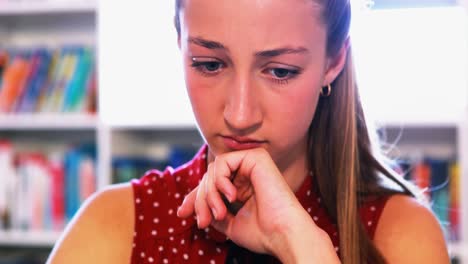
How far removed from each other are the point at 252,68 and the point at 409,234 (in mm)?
416

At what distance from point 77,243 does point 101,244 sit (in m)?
0.04

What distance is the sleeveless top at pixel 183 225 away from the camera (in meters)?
1.20

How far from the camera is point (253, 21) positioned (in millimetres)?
979

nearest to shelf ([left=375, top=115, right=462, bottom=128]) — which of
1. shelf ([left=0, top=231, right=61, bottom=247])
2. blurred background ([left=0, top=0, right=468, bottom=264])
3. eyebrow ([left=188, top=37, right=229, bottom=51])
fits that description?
blurred background ([left=0, top=0, right=468, bottom=264])

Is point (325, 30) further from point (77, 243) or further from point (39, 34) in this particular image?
point (39, 34)

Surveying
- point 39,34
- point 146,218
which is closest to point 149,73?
point 39,34

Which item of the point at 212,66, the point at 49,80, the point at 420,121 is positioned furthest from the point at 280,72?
the point at 49,80

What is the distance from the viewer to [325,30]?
1.06 m

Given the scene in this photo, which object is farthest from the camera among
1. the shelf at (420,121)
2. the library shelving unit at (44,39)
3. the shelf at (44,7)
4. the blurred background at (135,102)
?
the library shelving unit at (44,39)

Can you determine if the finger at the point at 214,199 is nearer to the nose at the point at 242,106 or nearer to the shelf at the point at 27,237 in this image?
the nose at the point at 242,106

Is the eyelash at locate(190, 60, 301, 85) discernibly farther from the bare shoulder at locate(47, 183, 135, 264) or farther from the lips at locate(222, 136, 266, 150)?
the bare shoulder at locate(47, 183, 135, 264)

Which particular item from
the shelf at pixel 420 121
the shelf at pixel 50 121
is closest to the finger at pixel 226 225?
the shelf at pixel 420 121

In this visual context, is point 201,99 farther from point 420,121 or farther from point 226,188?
point 420,121

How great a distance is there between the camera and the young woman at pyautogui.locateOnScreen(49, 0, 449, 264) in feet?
3.27
